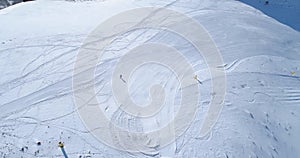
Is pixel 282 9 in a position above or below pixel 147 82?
above

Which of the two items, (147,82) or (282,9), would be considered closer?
(147,82)

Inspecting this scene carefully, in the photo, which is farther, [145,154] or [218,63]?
[218,63]

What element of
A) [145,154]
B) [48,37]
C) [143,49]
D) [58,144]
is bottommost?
[145,154]

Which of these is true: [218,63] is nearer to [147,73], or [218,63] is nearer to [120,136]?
[147,73]

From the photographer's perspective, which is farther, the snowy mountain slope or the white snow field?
the snowy mountain slope

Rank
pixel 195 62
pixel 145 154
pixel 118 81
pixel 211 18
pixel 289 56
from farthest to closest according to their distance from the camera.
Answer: pixel 211 18, pixel 289 56, pixel 195 62, pixel 118 81, pixel 145 154

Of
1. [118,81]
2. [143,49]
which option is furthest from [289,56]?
[118,81]

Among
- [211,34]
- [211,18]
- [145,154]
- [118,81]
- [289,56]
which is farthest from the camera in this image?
[211,18]

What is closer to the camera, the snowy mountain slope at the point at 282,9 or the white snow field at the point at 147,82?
the white snow field at the point at 147,82
